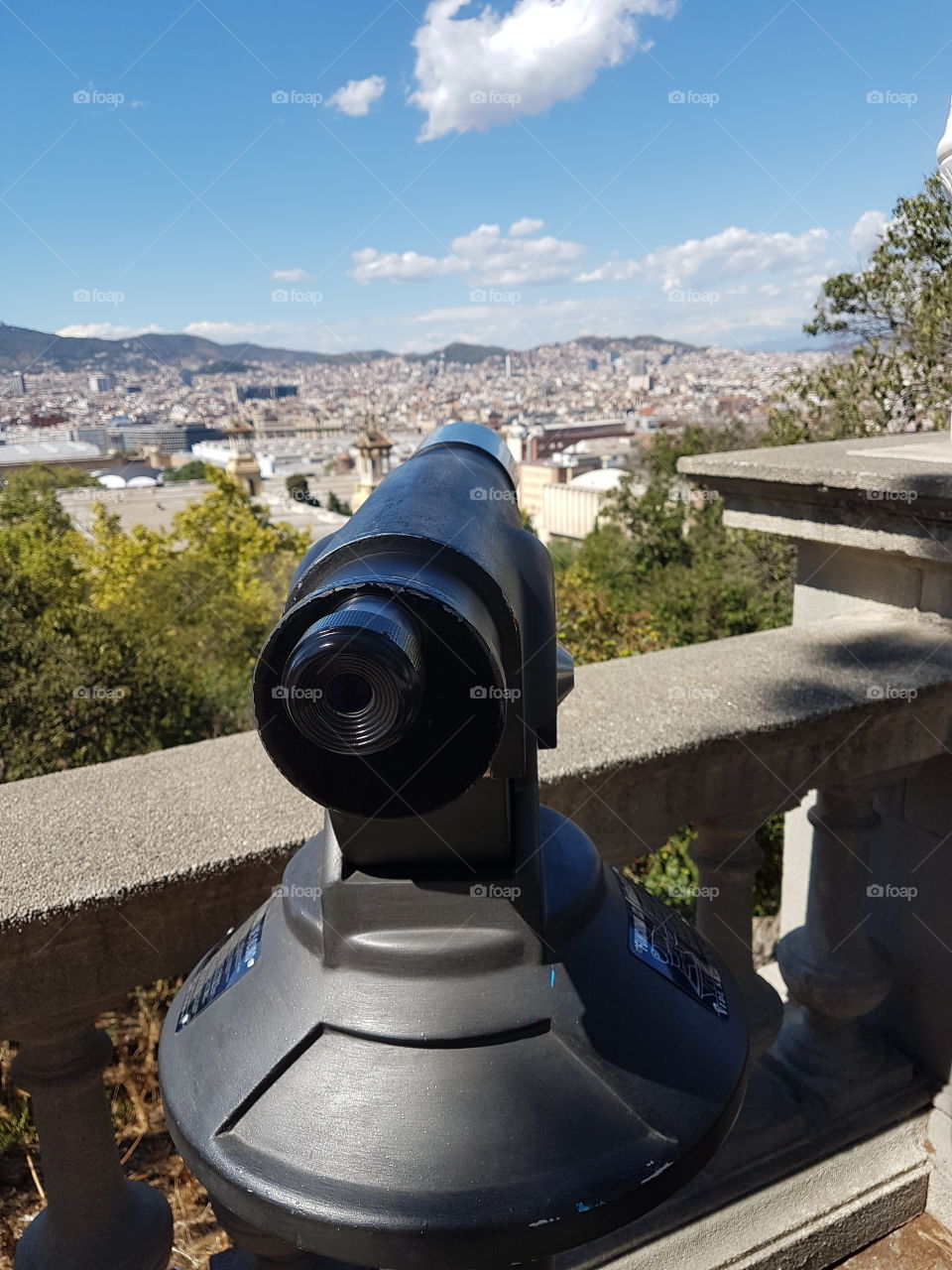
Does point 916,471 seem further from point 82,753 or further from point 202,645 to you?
point 202,645

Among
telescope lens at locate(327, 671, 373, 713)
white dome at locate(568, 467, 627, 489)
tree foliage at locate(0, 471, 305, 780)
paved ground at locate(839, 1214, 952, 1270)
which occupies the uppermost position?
telescope lens at locate(327, 671, 373, 713)

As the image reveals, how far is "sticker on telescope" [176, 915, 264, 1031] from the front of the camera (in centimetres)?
92

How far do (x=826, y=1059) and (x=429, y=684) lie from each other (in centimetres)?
208

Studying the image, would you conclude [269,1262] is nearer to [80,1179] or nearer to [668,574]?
[80,1179]

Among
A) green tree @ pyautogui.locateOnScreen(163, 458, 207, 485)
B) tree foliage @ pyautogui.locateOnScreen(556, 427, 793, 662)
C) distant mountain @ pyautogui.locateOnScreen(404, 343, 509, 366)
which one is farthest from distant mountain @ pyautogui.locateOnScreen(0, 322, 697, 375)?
green tree @ pyautogui.locateOnScreen(163, 458, 207, 485)

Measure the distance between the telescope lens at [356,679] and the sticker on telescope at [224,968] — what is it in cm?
38

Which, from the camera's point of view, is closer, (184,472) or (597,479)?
(597,479)

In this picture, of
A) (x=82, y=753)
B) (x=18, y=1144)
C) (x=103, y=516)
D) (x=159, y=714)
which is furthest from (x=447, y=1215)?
(x=103, y=516)

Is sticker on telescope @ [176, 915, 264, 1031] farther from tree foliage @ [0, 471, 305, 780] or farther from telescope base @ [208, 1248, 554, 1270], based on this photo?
tree foliage @ [0, 471, 305, 780]

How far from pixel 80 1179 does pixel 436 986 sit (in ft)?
3.57

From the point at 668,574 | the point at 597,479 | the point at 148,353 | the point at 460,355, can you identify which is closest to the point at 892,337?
the point at 668,574

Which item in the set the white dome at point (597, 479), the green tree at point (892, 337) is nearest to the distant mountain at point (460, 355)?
the white dome at point (597, 479)

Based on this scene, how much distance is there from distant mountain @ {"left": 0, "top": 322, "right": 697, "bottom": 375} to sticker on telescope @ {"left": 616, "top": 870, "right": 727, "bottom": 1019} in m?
8.59

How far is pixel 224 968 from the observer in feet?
3.13
